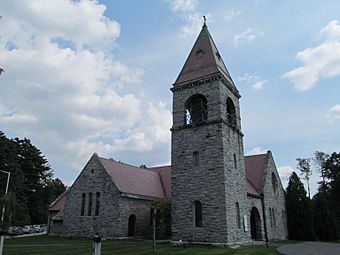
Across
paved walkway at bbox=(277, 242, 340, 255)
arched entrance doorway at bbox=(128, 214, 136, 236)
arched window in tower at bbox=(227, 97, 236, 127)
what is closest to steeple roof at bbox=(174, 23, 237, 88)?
arched window in tower at bbox=(227, 97, 236, 127)

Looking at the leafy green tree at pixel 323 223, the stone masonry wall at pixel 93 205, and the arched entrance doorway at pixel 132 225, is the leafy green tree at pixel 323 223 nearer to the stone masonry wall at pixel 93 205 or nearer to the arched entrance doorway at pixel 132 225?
the arched entrance doorway at pixel 132 225

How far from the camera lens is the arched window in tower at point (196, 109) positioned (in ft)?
80.4

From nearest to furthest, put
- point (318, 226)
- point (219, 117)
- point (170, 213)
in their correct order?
1. point (219, 117)
2. point (170, 213)
3. point (318, 226)

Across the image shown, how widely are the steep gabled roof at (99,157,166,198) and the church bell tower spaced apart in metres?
6.39

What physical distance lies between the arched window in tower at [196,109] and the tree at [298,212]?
1797 centimetres

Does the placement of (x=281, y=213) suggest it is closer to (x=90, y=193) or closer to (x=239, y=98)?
(x=239, y=98)

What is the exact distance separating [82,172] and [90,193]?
7.34 feet

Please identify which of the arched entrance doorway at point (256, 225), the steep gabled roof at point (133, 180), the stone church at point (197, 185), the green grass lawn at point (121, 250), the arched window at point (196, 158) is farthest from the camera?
the arched entrance doorway at point (256, 225)

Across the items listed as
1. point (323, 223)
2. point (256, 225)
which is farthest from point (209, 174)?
point (323, 223)

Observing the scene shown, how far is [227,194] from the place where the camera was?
21125 mm

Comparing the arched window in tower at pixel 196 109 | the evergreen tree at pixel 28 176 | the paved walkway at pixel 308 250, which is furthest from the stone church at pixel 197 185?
the evergreen tree at pixel 28 176

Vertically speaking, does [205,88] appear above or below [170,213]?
above

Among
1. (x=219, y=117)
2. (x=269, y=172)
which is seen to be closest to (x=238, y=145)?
(x=219, y=117)

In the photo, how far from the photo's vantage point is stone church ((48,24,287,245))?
70.4 ft
